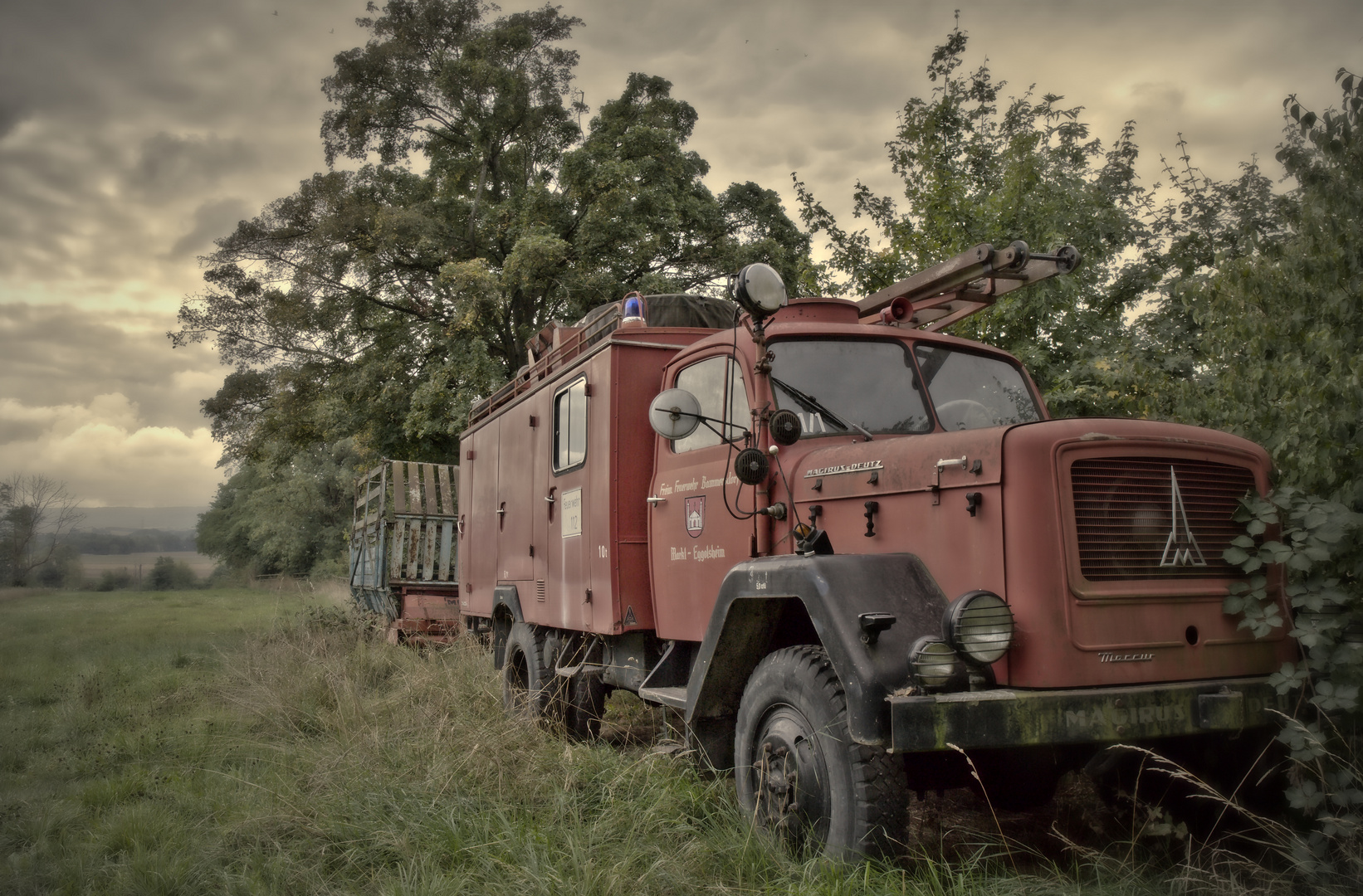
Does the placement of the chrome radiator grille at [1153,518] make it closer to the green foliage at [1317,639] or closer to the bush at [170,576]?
the green foliage at [1317,639]

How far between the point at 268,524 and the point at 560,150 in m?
28.7

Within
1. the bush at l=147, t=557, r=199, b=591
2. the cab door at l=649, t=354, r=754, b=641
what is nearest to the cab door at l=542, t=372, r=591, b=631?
the cab door at l=649, t=354, r=754, b=641

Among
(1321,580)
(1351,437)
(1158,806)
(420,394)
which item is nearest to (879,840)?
(1158,806)

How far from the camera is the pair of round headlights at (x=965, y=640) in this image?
334 cm

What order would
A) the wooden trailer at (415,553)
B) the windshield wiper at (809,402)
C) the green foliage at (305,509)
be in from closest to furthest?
the windshield wiper at (809,402), the wooden trailer at (415,553), the green foliage at (305,509)

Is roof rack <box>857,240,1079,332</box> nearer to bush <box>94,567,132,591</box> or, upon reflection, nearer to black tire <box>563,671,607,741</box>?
black tire <box>563,671,607,741</box>

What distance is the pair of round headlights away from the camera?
3.34m

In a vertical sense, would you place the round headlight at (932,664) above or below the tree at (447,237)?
below

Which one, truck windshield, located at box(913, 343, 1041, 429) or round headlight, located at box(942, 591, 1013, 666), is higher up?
truck windshield, located at box(913, 343, 1041, 429)

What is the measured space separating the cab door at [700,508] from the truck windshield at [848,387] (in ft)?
0.85

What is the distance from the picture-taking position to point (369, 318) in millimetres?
21250

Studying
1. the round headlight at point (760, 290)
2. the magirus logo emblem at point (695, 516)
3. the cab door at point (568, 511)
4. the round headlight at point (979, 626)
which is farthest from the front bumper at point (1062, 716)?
the cab door at point (568, 511)

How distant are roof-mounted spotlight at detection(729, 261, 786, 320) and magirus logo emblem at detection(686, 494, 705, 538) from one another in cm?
123

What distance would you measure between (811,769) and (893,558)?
2.91 ft
